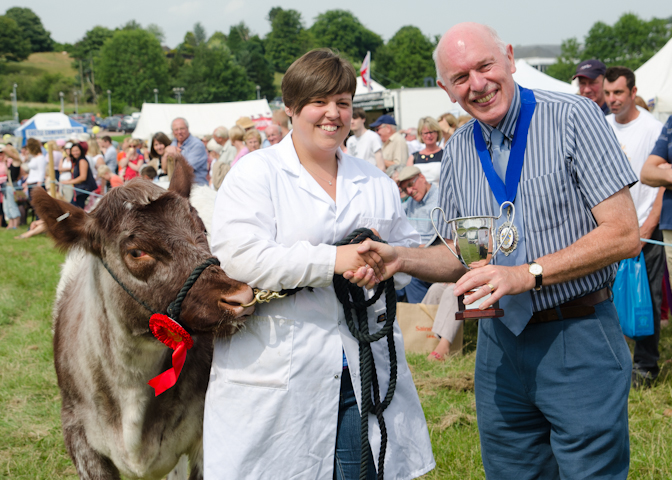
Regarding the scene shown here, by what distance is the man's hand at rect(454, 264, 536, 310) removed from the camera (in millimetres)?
1934

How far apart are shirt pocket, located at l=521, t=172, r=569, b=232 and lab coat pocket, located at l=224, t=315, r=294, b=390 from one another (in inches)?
38.7

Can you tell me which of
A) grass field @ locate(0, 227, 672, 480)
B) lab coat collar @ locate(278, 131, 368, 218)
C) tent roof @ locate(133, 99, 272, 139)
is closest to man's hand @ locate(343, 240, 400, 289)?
lab coat collar @ locate(278, 131, 368, 218)

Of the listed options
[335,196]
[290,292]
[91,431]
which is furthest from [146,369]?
[335,196]

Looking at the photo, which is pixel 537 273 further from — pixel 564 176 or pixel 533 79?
pixel 533 79

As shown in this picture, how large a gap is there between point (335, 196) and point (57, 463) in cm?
299

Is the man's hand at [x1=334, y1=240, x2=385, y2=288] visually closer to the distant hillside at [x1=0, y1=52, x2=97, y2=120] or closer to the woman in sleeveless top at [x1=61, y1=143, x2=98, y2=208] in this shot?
the woman in sleeveless top at [x1=61, y1=143, x2=98, y2=208]

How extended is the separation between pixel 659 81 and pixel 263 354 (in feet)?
50.8

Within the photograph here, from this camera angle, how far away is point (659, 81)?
14.6 metres

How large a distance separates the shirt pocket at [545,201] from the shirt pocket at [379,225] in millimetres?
547

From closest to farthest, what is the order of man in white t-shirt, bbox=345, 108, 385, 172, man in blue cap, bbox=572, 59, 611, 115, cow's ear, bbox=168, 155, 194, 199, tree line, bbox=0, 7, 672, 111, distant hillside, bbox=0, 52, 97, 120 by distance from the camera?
cow's ear, bbox=168, 155, 194, 199, man in blue cap, bbox=572, 59, 611, 115, man in white t-shirt, bbox=345, 108, 385, 172, tree line, bbox=0, 7, 672, 111, distant hillside, bbox=0, 52, 97, 120

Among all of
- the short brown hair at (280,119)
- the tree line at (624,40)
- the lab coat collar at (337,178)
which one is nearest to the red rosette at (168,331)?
the lab coat collar at (337,178)

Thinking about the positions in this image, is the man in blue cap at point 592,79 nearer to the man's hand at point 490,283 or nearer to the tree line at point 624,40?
the man's hand at point 490,283

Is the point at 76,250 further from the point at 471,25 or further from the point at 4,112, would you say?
the point at 4,112

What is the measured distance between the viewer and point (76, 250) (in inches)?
106
